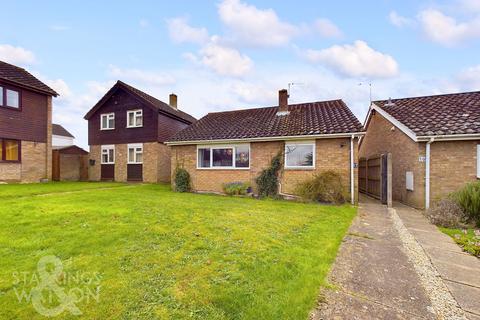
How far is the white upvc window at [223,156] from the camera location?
40.7 feet

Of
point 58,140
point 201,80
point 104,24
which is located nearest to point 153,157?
point 201,80

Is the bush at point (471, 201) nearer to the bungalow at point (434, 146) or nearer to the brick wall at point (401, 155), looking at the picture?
the bungalow at point (434, 146)

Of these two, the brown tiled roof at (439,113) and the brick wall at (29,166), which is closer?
the brown tiled roof at (439,113)

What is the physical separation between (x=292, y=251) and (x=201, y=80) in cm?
1564

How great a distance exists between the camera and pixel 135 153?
18.0 metres

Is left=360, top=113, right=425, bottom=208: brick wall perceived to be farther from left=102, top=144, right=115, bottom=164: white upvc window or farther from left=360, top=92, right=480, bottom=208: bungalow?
left=102, top=144, right=115, bottom=164: white upvc window

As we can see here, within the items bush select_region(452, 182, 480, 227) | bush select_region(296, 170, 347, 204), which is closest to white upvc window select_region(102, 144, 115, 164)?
bush select_region(296, 170, 347, 204)

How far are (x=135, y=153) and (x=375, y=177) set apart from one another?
16.2 metres

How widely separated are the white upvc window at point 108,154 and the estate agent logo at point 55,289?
56.8 ft

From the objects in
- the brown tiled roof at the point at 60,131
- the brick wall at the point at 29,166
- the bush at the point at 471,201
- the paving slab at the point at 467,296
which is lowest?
the paving slab at the point at 467,296

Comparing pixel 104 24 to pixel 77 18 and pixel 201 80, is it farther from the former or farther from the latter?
pixel 201 80

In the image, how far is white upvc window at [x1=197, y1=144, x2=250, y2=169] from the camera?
1240 centimetres

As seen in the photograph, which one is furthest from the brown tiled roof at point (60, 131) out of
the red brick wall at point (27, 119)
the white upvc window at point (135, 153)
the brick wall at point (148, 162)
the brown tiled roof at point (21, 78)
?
the white upvc window at point (135, 153)

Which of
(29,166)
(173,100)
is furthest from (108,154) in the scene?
(173,100)
